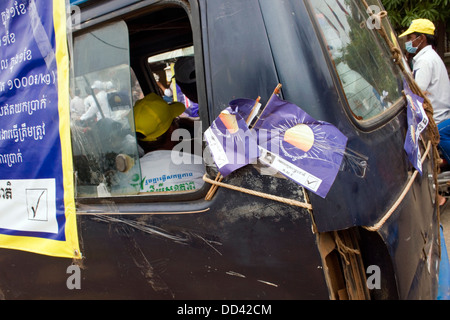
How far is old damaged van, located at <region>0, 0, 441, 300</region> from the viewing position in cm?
134

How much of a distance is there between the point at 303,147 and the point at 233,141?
238 mm

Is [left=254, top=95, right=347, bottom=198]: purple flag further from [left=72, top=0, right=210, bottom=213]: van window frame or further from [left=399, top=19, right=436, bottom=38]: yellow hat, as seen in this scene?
[left=399, top=19, right=436, bottom=38]: yellow hat

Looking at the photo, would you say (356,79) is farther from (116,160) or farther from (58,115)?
(58,115)

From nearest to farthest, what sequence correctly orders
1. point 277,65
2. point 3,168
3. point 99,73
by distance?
point 277,65
point 99,73
point 3,168

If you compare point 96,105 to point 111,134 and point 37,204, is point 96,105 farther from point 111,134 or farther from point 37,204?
point 37,204

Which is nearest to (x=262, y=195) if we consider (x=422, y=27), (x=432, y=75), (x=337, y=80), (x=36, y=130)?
(x=337, y=80)

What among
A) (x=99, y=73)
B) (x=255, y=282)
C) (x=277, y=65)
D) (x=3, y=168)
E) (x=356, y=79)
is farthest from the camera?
(x=3, y=168)

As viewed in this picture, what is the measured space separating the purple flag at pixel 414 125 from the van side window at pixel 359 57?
75mm

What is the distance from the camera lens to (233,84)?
1.41 metres

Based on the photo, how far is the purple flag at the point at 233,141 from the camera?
1.38 m

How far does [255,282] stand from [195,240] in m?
0.27

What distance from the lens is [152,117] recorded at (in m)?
2.39

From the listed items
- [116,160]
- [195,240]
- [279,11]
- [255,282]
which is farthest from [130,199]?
[279,11]

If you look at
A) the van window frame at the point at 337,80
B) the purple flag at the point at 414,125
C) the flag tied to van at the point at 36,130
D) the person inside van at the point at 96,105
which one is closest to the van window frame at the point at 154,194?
the flag tied to van at the point at 36,130
